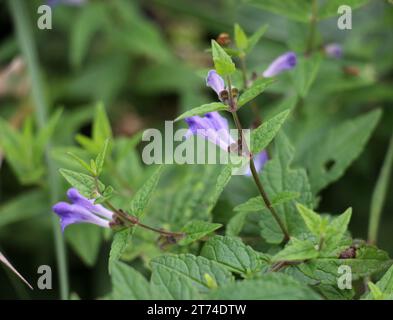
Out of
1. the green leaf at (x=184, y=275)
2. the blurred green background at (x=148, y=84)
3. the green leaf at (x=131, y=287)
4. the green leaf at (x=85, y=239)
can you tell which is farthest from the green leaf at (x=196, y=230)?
the green leaf at (x=85, y=239)

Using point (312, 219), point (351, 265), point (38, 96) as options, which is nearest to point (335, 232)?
point (312, 219)

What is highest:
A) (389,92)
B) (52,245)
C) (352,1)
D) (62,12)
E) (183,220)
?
(62,12)

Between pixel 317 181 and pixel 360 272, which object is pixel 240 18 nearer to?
pixel 317 181

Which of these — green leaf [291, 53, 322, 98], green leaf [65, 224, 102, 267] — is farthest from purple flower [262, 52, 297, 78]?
green leaf [65, 224, 102, 267]

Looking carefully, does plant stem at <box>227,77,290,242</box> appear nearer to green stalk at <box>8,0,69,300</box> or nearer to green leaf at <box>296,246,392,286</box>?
green leaf at <box>296,246,392,286</box>

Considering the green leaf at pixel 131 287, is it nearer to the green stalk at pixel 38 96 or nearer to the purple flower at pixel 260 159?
the green stalk at pixel 38 96
